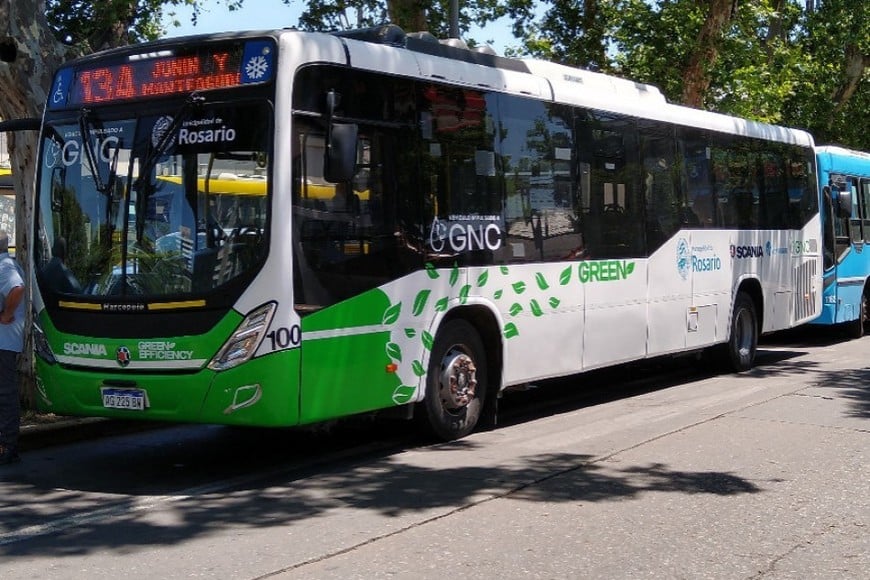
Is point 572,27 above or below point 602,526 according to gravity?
above

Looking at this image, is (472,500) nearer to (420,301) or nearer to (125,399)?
(420,301)

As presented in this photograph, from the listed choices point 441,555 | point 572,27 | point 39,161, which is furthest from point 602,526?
point 572,27

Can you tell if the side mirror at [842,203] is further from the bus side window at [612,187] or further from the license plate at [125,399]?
the license plate at [125,399]

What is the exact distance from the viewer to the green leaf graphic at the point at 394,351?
29.4ft

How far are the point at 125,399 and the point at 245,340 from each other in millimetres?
1030

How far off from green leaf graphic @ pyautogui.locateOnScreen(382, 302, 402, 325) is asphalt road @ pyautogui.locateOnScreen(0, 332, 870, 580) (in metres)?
1.08

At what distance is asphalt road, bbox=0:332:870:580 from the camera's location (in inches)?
246

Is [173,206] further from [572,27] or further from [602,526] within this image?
[572,27]

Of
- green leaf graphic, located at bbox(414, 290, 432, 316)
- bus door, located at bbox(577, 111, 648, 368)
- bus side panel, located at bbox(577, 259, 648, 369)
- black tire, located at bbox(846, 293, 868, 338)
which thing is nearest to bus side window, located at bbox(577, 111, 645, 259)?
bus door, located at bbox(577, 111, 648, 368)

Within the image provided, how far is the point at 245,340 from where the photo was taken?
26.3 feet

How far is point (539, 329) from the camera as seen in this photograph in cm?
1073

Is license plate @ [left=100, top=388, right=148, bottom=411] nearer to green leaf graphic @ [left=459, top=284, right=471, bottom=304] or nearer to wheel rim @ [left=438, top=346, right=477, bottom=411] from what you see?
wheel rim @ [left=438, top=346, right=477, bottom=411]

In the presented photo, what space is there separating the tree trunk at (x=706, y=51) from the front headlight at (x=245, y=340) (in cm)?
1615

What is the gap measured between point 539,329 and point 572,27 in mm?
16147
